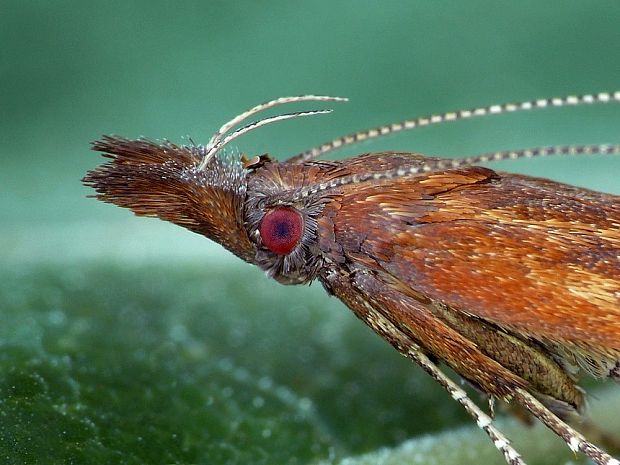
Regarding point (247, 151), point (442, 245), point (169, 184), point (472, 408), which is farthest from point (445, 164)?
point (247, 151)

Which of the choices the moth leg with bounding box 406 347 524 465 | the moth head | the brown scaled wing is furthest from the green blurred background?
the brown scaled wing

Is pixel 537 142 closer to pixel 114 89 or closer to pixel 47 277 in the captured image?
pixel 114 89

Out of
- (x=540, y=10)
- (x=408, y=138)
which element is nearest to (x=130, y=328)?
(x=408, y=138)

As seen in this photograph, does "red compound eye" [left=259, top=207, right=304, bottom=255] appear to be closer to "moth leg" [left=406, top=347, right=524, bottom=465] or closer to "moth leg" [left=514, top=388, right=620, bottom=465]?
"moth leg" [left=406, top=347, right=524, bottom=465]

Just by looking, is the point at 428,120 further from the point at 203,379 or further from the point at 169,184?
the point at 203,379

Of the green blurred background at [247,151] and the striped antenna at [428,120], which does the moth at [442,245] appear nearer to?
the striped antenna at [428,120]

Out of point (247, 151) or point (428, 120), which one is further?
point (247, 151)
